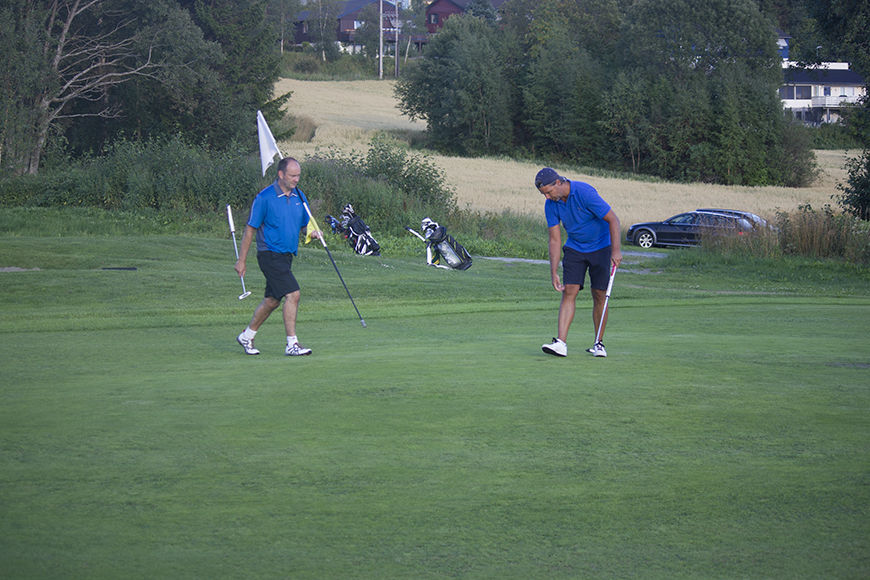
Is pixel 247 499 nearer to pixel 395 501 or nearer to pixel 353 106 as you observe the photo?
pixel 395 501

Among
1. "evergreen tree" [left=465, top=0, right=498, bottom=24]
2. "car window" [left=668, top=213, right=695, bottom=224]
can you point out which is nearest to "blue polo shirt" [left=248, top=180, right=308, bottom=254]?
"car window" [left=668, top=213, right=695, bottom=224]

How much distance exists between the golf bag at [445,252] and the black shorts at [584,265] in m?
12.4

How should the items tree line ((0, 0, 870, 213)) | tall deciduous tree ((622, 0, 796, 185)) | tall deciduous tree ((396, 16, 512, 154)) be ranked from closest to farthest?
tree line ((0, 0, 870, 213)) < tall deciduous tree ((622, 0, 796, 185)) < tall deciduous tree ((396, 16, 512, 154))

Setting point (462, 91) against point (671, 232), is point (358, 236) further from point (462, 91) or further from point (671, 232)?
point (462, 91)

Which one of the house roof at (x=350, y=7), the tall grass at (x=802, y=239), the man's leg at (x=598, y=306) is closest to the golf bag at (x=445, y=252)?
the tall grass at (x=802, y=239)

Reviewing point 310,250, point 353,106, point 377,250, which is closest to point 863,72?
point 377,250

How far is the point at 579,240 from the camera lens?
25.1 feet

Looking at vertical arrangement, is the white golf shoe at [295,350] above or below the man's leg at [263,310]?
below

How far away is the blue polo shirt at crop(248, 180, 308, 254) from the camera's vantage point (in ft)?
25.2

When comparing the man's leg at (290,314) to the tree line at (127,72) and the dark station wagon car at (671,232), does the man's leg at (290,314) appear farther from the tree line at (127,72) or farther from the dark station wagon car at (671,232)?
the tree line at (127,72)

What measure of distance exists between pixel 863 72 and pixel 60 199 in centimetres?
2734

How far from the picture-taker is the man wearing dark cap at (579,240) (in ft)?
24.3

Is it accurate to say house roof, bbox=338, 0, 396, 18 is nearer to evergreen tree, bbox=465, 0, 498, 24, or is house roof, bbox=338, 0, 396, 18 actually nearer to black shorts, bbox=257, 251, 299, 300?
evergreen tree, bbox=465, 0, 498, 24

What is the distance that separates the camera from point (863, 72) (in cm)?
2592
